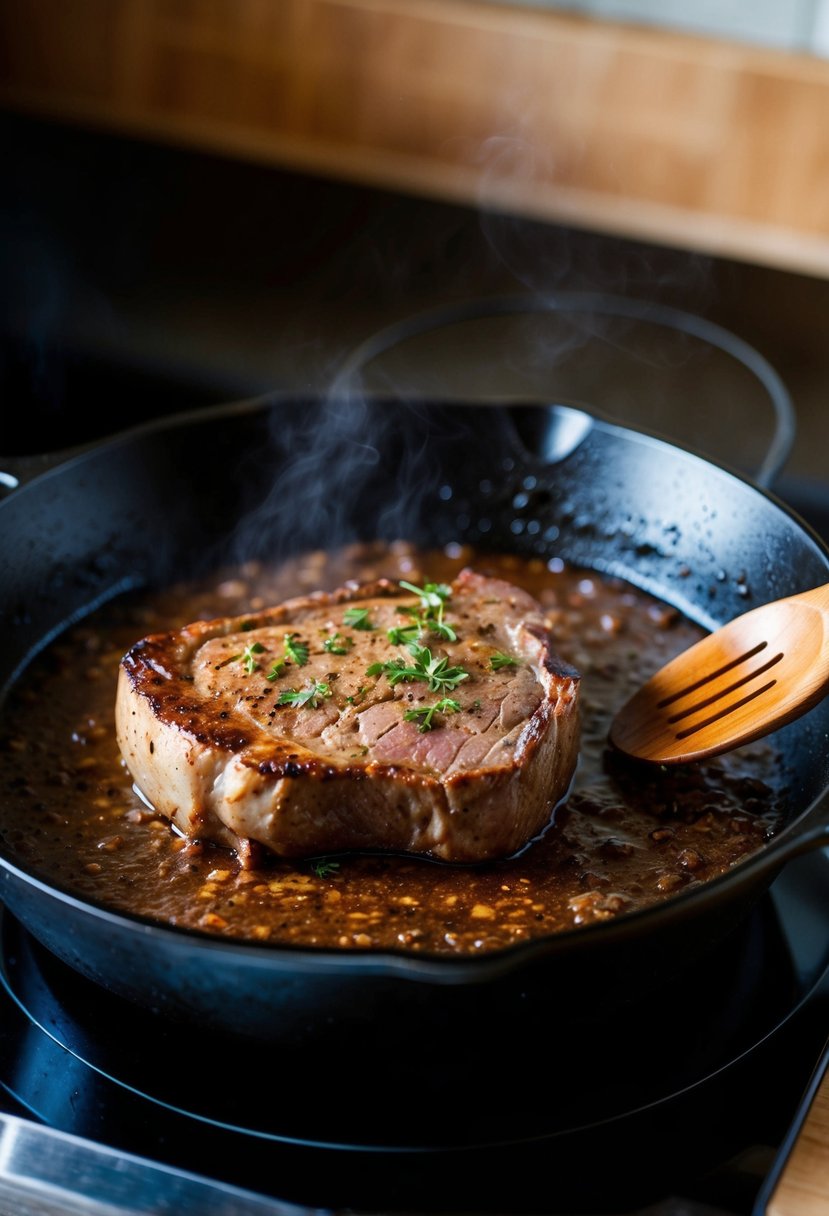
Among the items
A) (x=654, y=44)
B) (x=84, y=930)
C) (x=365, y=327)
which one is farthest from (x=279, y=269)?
(x=84, y=930)

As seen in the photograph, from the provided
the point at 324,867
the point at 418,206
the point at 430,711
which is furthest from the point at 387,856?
the point at 418,206

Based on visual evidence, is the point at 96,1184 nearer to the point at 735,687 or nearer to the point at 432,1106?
the point at 432,1106

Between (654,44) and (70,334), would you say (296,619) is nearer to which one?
(70,334)

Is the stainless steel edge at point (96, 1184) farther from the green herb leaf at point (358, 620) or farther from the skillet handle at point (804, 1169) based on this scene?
the green herb leaf at point (358, 620)

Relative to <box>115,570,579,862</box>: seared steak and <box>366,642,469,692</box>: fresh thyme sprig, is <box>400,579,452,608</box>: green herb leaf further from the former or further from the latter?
<box>366,642,469,692</box>: fresh thyme sprig

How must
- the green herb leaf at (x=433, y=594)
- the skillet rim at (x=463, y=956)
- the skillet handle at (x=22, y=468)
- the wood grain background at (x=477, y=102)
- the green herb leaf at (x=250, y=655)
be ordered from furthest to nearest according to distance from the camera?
the wood grain background at (x=477, y=102), the skillet handle at (x=22, y=468), the green herb leaf at (x=433, y=594), the green herb leaf at (x=250, y=655), the skillet rim at (x=463, y=956)

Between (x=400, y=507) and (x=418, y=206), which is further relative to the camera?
(x=418, y=206)

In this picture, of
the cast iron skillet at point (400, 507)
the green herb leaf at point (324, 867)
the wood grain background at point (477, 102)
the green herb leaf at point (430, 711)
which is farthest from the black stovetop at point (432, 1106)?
the wood grain background at point (477, 102)
